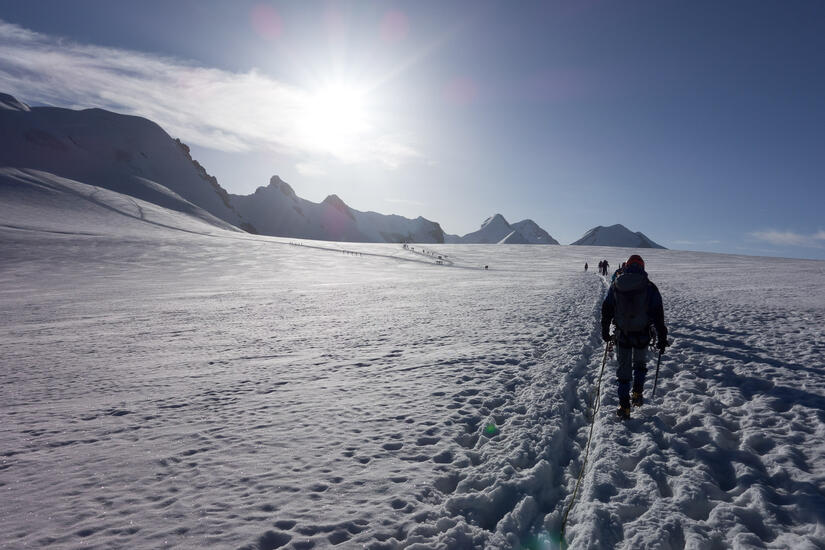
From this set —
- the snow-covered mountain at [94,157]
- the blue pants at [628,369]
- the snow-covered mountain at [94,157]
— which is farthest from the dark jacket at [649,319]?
the snow-covered mountain at [94,157]

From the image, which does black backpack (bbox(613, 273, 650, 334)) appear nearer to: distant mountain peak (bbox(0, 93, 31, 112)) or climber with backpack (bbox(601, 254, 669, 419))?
climber with backpack (bbox(601, 254, 669, 419))

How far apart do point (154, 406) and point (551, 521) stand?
22.8 ft

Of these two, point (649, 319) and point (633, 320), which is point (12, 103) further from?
point (649, 319)

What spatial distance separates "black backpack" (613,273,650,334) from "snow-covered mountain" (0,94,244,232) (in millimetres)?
146311

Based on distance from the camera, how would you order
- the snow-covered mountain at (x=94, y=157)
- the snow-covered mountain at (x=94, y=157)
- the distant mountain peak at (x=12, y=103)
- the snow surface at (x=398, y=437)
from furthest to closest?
the distant mountain peak at (x=12, y=103)
the snow-covered mountain at (x=94, y=157)
the snow-covered mountain at (x=94, y=157)
the snow surface at (x=398, y=437)

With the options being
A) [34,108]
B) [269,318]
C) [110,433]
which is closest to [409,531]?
[110,433]

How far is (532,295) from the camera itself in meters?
22.5

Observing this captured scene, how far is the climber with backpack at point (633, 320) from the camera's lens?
6582mm

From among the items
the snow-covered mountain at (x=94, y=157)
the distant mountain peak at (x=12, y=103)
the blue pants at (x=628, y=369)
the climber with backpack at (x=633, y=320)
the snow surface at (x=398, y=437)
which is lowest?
the snow surface at (x=398, y=437)

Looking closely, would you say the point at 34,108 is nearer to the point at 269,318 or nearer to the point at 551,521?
the point at 269,318

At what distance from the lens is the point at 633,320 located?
6.63m

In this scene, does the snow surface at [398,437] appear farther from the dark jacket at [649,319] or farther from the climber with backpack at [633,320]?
the dark jacket at [649,319]

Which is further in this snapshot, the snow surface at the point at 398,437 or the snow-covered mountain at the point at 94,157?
the snow-covered mountain at the point at 94,157

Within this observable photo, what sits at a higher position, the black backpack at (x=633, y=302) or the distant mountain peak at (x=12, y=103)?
the distant mountain peak at (x=12, y=103)
